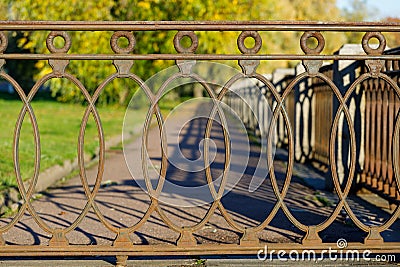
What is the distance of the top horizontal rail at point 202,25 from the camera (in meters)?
3.71

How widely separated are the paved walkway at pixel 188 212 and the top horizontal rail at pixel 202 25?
142cm

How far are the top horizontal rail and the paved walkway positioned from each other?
4.65 ft

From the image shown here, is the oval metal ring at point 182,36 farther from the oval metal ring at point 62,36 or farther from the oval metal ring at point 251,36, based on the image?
the oval metal ring at point 62,36

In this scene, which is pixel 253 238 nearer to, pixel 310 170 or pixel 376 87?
pixel 376 87

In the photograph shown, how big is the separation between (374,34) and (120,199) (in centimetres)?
400

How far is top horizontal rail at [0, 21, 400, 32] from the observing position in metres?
3.71

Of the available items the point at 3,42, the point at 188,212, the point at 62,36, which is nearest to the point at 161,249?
the point at 62,36

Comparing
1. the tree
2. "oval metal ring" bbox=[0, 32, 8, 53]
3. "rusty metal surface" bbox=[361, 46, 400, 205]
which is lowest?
"rusty metal surface" bbox=[361, 46, 400, 205]

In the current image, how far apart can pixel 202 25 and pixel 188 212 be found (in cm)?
297

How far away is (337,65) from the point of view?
7477 mm

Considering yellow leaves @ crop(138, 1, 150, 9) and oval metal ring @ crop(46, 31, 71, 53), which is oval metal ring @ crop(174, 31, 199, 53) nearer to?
oval metal ring @ crop(46, 31, 71, 53)

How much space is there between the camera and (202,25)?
3.74 metres

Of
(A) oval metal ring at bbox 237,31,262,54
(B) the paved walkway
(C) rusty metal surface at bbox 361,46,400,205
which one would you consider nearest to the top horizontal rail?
(A) oval metal ring at bbox 237,31,262,54

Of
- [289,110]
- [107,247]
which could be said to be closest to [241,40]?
[107,247]
